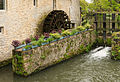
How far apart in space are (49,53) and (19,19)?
317 cm

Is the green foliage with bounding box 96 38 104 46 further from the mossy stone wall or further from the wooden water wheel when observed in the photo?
the mossy stone wall

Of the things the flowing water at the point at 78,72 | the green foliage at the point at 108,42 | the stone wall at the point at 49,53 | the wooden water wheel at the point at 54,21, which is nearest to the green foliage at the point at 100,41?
the green foliage at the point at 108,42

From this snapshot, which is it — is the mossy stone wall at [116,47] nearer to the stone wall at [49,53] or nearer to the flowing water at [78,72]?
the flowing water at [78,72]

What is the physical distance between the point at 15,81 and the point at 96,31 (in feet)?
32.9

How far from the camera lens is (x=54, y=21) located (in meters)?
14.3

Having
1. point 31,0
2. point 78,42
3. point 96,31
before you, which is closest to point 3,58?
point 31,0

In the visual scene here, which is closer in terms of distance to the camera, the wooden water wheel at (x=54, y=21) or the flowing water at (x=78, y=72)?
the flowing water at (x=78, y=72)

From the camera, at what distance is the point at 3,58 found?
35.4 feet

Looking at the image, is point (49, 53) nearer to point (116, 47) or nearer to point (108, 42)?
point (116, 47)

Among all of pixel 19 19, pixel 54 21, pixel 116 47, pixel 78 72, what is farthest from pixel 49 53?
pixel 54 21

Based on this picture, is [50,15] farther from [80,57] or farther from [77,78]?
[77,78]

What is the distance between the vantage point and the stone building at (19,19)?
10.8 metres

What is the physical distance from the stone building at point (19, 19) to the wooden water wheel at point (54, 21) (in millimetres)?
343

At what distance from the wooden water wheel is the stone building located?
1.12 ft
